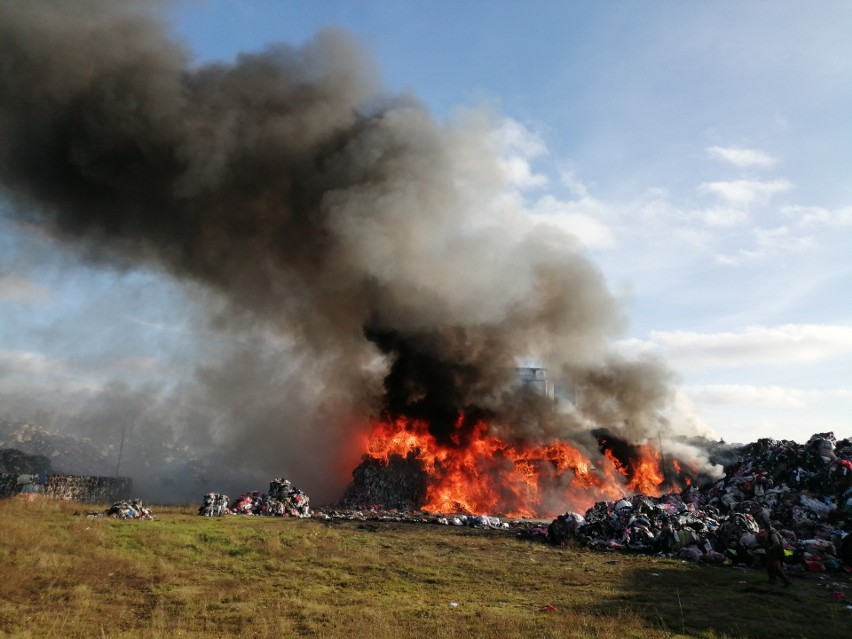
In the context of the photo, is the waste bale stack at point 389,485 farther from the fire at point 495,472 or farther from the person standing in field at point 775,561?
the person standing in field at point 775,561

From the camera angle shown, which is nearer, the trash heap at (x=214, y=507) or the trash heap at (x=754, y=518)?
the trash heap at (x=754, y=518)

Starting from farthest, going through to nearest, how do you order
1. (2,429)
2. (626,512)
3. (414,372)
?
(2,429), (414,372), (626,512)

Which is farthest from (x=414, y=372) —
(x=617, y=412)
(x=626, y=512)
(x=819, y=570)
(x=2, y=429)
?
(x=2, y=429)

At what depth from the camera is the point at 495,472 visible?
36.0m

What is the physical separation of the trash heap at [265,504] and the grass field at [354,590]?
23.6 feet

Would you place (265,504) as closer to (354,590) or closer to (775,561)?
(354,590)

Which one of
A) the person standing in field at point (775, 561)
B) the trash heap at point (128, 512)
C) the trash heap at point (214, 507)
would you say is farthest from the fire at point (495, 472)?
the person standing in field at point (775, 561)

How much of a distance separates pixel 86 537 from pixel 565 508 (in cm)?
2918

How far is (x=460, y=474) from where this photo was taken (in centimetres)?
3591

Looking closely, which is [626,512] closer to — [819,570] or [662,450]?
[819,570]

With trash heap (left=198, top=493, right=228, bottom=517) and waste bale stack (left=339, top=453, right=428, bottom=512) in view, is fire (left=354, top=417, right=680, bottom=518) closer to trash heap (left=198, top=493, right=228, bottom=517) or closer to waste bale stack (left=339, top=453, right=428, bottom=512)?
waste bale stack (left=339, top=453, right=428, bottom=512)

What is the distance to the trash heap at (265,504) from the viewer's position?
1009 inches

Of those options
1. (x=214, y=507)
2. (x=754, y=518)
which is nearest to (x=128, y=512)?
(x=214, y=507)

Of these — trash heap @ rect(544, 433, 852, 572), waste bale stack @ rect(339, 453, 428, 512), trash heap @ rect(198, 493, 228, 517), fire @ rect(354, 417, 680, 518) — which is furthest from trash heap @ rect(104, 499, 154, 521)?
fire @ rect(354, 417, 680, 518)
